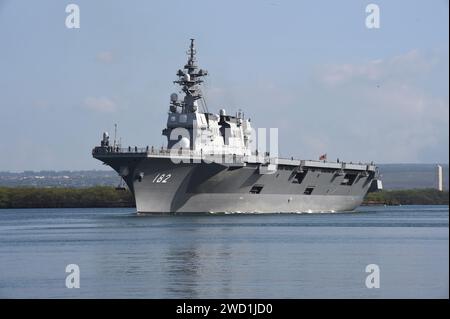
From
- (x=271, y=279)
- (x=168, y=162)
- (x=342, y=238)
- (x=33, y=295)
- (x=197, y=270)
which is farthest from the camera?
(x=168, y=162)

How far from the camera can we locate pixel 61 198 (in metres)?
93.6

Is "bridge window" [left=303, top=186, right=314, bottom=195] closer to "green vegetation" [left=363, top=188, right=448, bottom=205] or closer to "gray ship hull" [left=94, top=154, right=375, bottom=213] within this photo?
"gray ship hull" [left=94, top=154, right=375, bottom=213]

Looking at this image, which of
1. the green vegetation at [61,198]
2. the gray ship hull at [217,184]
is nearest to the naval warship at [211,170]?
the gray ship hull at [217,184]

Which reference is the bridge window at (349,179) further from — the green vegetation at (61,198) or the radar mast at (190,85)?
the green vegetation at (61,198)

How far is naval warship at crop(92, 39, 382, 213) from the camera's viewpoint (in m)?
46.2

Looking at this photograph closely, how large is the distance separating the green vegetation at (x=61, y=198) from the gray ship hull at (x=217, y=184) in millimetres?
38186

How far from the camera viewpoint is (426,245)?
32.2 metres

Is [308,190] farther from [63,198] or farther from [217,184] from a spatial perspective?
[63,198]

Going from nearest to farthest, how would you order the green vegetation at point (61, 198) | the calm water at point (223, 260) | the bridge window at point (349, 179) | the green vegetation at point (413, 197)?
the calm water at point (223, 260) → the bridge window at point (349, 179) → the green vegetation at point (61, 198) → the green vegetation at point (413, 197)

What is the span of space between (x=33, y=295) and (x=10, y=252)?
10348mm

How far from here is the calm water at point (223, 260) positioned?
21.4 metres
